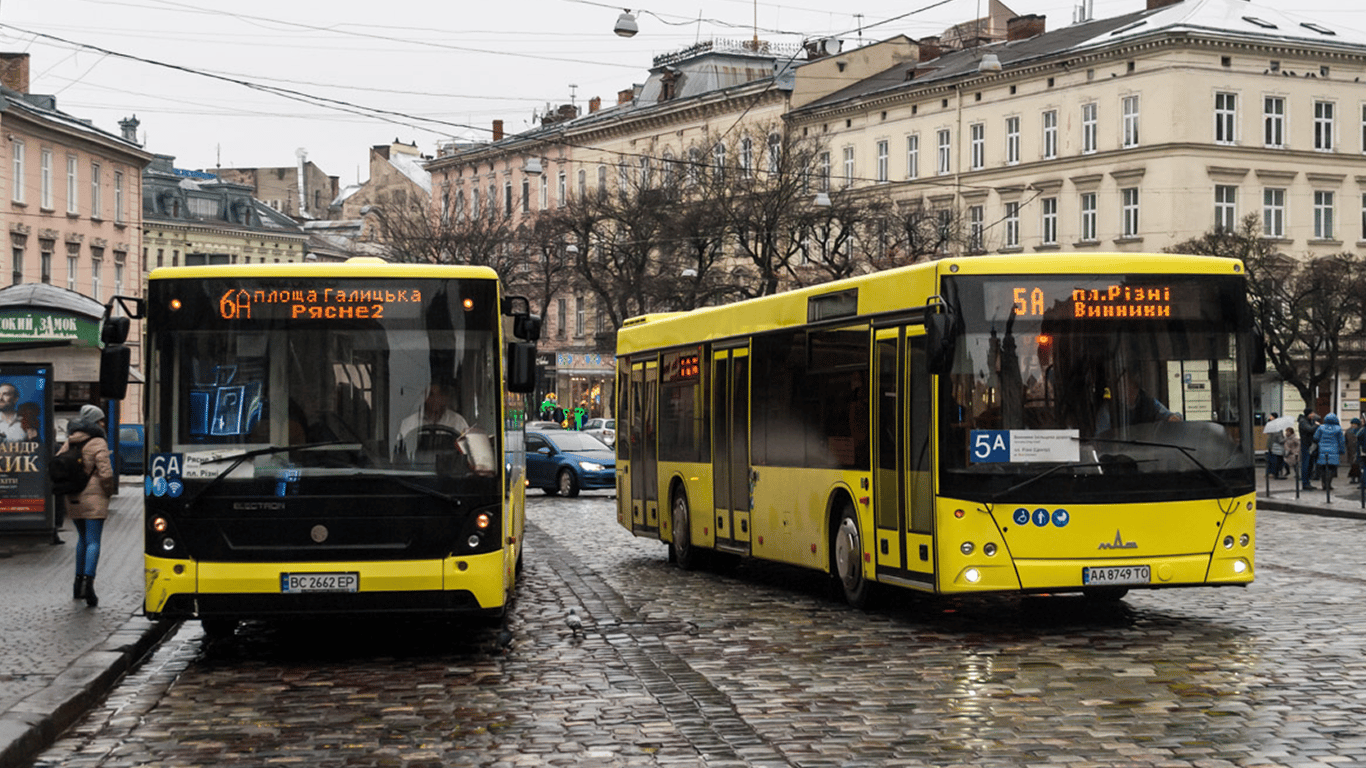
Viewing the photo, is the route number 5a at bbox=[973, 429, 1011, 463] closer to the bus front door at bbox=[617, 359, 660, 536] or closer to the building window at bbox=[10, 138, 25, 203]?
the bus front door at bbox=[617, 359, 660, 536]

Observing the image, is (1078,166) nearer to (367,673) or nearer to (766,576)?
(766,576)

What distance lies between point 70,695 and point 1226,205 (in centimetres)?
5902

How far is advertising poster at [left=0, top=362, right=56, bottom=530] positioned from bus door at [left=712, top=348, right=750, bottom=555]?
7.98m

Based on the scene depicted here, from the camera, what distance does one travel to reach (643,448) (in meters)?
21.2

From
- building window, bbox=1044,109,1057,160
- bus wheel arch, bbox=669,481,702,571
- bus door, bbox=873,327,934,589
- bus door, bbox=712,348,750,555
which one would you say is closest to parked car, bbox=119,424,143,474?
bus wheel arch, bbox=669,481,702,571

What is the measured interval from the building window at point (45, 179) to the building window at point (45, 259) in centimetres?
124

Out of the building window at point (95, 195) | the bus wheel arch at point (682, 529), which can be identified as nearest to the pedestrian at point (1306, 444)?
the bus wheel arch at point (682, 529)

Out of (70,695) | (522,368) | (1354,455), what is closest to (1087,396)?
(522,368)

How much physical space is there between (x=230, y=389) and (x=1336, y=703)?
269 inches

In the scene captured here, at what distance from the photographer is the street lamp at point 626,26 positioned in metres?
32.6

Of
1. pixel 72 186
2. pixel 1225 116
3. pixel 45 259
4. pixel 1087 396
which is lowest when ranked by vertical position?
pixel 1087 396

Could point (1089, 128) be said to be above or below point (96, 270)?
above

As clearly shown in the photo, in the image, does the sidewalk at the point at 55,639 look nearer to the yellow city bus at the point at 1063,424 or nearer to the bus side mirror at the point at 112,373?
the bus side mirror at the point at 112,373

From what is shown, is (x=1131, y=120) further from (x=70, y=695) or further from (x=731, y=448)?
(x=70, y=695)
